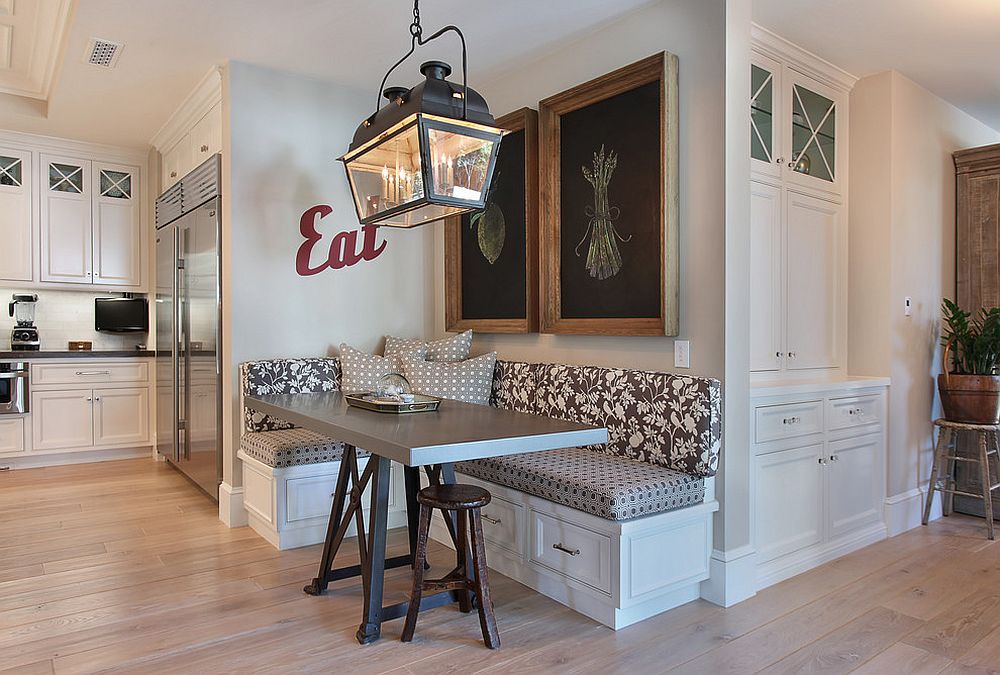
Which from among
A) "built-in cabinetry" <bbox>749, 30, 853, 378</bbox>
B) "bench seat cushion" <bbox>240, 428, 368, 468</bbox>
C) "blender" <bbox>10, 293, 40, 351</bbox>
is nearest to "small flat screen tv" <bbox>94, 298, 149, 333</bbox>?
"blender" <bbox>10, 293, 40, 351</bbox>

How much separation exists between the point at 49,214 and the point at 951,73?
21.1ft

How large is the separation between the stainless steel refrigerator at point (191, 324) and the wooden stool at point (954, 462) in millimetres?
4145

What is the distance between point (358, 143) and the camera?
2.43 metres

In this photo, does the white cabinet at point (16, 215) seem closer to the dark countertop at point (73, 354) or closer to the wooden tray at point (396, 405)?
the dark countertop at point (73, 354)

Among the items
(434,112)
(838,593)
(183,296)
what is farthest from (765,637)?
(183,296)

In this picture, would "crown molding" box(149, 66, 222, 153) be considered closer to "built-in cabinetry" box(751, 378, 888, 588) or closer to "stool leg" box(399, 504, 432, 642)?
"stool leg" box(399, 504, 432, 642)

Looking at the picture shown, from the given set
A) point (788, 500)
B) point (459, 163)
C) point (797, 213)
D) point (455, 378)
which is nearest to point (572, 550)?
point (788, 500)

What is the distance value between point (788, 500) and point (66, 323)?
19.1 feet

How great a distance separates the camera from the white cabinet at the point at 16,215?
5.23 metres

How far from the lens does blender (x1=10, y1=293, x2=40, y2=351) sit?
5.43 m

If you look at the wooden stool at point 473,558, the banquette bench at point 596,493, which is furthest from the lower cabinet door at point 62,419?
the wooden stool at point 473,558

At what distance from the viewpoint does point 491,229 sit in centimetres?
403

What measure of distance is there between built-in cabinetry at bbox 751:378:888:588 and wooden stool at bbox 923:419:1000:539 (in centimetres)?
46

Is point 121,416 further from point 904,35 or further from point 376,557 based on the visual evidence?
point 904,35
